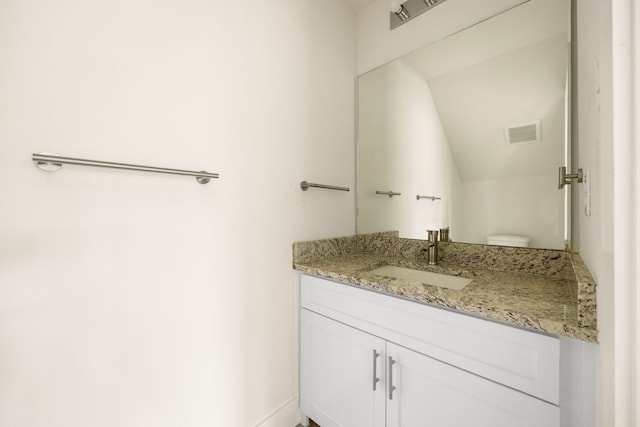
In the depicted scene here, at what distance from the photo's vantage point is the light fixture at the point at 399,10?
4.49ft

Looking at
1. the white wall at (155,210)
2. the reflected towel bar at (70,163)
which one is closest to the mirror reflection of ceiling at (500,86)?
the white wall at (155,210)

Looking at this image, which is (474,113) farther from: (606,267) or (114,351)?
(114,351)

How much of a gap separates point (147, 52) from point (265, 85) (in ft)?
1.53

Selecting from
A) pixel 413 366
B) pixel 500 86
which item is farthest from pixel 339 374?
pixel 500 86

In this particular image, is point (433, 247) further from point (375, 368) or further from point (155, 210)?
point (155, 210)

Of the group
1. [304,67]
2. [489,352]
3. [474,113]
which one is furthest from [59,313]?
[474,113]

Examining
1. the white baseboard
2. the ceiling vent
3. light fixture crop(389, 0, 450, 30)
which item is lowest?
the white baseboard

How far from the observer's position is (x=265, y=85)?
1215mm

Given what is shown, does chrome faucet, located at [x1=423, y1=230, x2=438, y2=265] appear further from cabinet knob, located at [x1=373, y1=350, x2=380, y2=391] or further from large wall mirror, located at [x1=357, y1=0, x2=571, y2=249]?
cabinet knob, located at [x1=373, y1=350, x2=380, y2=391]

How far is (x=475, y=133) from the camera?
1277mm

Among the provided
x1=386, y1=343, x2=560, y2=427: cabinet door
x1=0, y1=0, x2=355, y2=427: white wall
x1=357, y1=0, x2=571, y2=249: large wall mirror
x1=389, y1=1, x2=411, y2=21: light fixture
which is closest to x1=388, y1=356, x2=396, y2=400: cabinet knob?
x1=386, y1=343, x2=560, y2=427: cabinet door

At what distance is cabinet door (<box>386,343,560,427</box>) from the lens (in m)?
0.69

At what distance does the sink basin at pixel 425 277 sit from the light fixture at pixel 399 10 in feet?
4.33

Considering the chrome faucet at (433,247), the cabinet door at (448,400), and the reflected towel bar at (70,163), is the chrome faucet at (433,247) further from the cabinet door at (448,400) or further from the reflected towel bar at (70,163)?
the reflected towel bar at (70,163)
